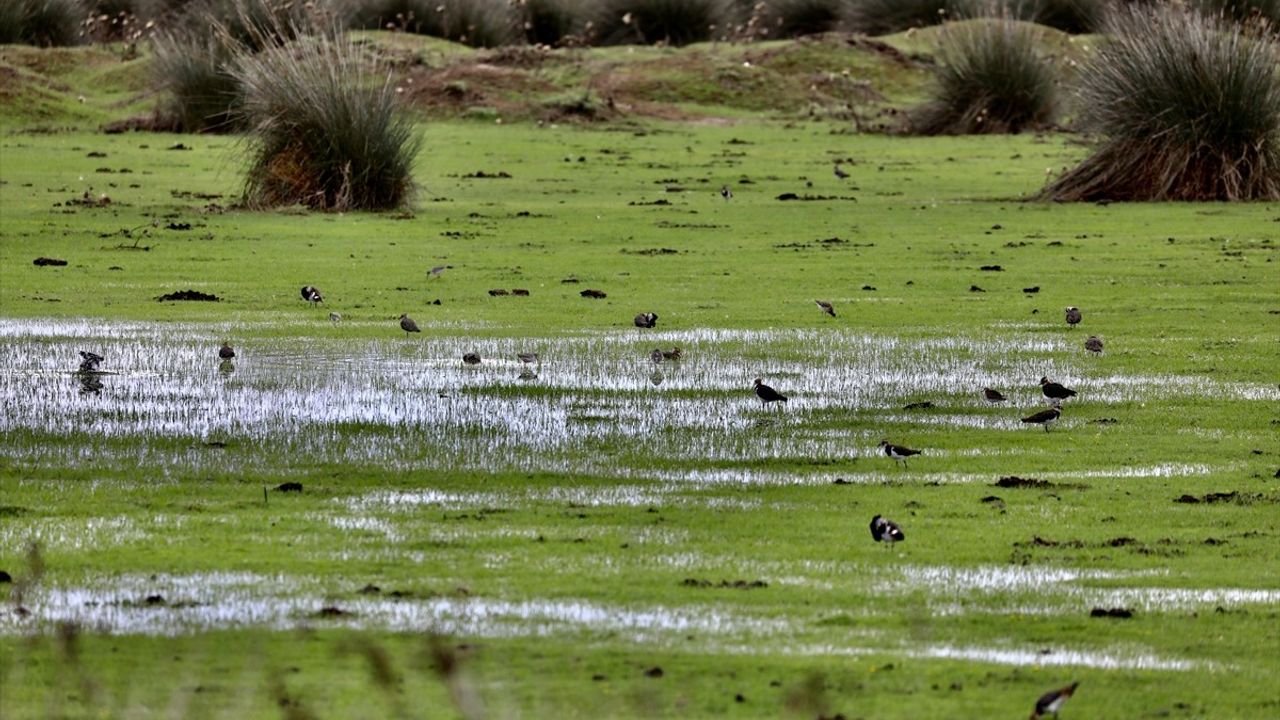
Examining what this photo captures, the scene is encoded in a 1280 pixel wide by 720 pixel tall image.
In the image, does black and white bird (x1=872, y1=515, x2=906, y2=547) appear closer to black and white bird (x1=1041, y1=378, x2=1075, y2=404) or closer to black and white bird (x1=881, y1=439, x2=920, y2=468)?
black and white bird (x1=881, y1=439, x2=920, y2=468)

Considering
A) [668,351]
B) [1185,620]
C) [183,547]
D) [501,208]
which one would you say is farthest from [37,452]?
[501,208]

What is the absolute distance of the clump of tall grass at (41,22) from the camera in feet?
140

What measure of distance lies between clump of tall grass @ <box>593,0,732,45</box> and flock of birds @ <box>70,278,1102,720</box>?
3073 cm

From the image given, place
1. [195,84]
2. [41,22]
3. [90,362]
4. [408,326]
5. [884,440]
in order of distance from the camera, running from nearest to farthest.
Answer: [884,440] < [90,362] < [408,326] < [195,84] < [41,22]

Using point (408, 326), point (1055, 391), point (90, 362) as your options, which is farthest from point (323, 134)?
point (1055, 391)

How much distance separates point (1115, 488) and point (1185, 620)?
238 cm

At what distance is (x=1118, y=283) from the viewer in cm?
1780

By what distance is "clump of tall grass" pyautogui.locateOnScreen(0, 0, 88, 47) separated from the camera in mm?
42531

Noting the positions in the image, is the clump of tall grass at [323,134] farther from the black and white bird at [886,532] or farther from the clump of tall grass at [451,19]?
the clump of tall grass at [451,19]

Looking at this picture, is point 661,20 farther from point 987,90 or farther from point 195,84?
point 195,84

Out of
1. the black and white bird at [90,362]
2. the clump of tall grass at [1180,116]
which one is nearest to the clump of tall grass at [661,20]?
the clump of tall grass at [1180,116]

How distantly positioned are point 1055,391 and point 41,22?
35.4m

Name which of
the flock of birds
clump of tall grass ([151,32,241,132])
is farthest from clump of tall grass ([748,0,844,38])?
the flock of birds

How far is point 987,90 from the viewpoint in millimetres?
34031
